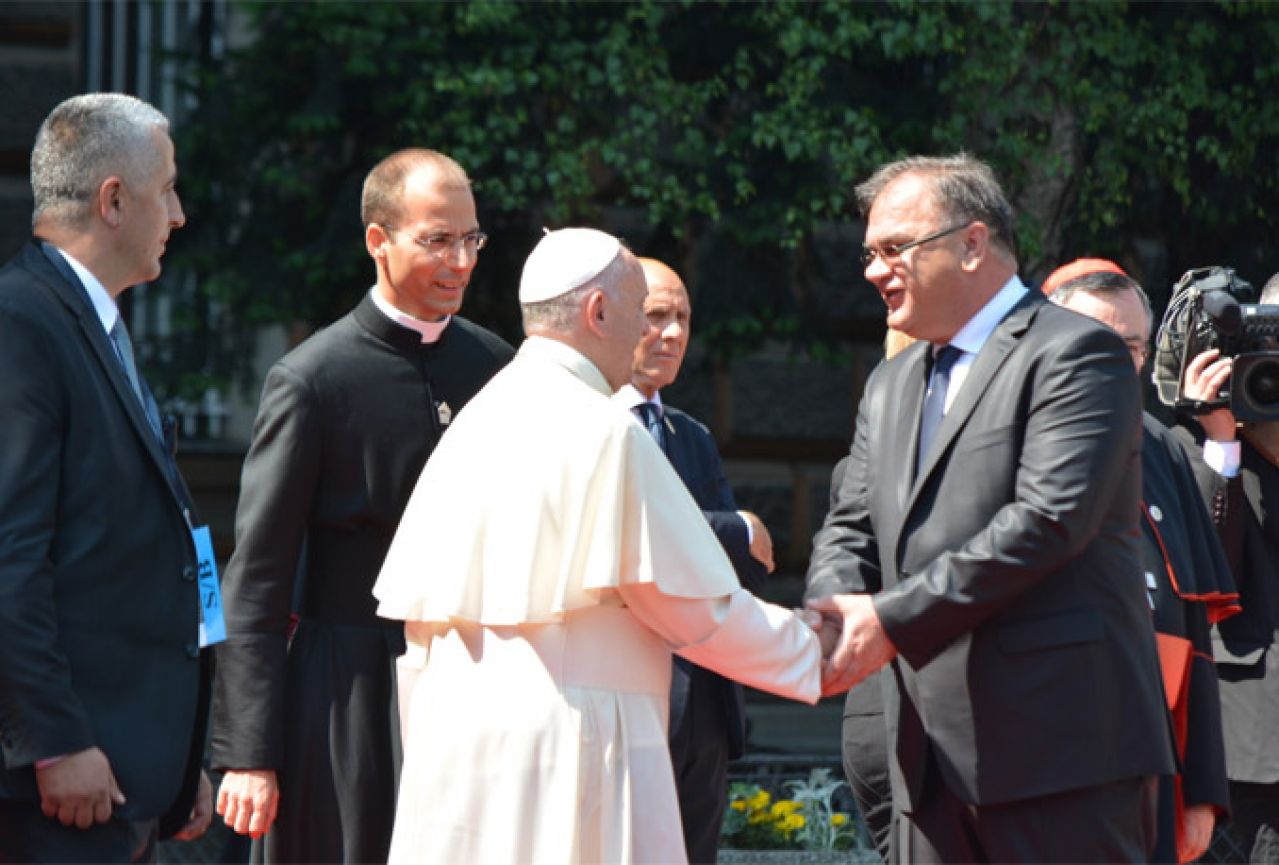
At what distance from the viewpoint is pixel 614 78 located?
824 cm

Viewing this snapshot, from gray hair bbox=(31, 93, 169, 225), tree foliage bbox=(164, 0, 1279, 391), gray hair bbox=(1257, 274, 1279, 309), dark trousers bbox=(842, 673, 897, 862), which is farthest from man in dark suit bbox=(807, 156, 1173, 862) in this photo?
tree foliage bbox=(164, 0, 1279, 391)

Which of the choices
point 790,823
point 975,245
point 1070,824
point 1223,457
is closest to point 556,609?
point 1070,824

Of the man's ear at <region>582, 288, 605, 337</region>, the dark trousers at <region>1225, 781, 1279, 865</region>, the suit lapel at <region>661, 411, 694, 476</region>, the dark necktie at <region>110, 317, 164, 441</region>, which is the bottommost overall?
the dark trousers at <region>1225, 781, 1279, 865</region>

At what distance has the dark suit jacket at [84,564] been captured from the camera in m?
3.41

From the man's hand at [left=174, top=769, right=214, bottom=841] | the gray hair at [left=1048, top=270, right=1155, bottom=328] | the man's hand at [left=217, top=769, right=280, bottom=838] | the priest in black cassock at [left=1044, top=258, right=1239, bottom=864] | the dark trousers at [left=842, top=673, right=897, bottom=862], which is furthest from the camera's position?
the gray hair at [left=1048, top=270, right=1155, bottom=328]

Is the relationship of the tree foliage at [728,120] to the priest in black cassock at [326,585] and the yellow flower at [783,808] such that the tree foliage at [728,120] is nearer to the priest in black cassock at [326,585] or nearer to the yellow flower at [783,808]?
the yellow flower at [783,808]

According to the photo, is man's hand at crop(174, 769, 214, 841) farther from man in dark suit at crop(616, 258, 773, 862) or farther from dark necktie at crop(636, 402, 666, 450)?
dark necktie at crop(636, 402, 666, 450)

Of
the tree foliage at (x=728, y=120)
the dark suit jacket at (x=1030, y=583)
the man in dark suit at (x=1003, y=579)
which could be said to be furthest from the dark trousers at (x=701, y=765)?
the tree foliage at (x=728, y=120)

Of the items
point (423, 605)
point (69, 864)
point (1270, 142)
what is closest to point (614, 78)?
point (1270, 142)

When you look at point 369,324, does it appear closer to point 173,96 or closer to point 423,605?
point 423,605

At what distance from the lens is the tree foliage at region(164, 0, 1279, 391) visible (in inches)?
324

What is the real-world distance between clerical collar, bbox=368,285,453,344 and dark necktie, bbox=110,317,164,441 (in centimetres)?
99

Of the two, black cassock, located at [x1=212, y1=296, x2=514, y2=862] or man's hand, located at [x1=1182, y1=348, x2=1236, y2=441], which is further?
man's hand, located at [x1=1182, y1=348, x2=1236, y2=441]

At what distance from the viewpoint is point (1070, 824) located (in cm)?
379
